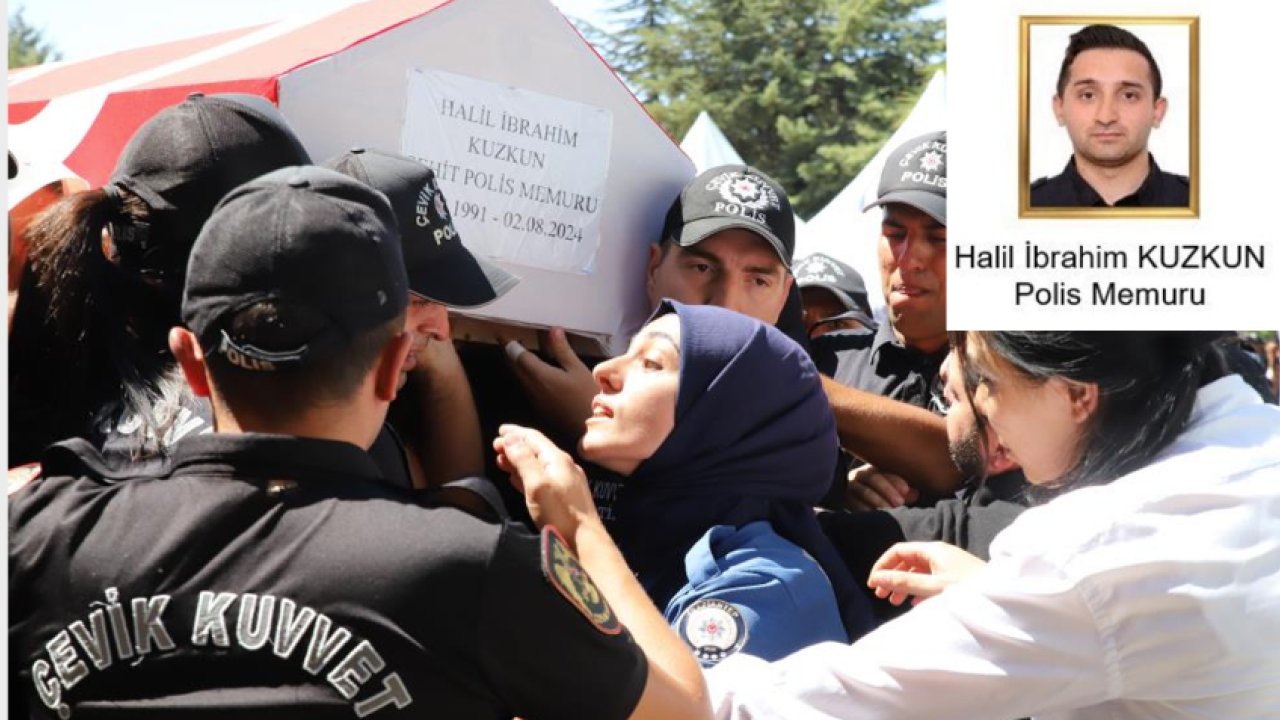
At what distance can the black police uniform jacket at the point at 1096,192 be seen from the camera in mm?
2553

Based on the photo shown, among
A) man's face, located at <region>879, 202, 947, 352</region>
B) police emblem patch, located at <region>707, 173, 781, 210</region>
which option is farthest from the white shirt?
man's face, located at <region>879, 202, 947, 352</region>

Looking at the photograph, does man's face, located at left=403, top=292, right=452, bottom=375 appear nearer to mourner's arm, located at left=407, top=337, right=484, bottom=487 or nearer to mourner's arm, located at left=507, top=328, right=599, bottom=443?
mourner's arm, located at left=407, top=337, right=484, bottom=487

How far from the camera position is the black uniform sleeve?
1.62 m

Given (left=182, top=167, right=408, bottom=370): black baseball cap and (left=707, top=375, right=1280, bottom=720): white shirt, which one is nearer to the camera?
(left=182, top=167, right=408, bottom=370): black baseball cap

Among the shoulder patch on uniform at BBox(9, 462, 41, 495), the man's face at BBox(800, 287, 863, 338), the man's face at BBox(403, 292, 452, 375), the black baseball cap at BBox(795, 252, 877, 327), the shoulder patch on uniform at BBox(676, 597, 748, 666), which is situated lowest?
the shoulder patch on uniform at BBox(676, 597, 748, 666)

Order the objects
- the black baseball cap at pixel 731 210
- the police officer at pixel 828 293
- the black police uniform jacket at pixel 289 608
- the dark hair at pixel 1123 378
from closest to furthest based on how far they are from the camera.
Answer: the black police uniform jacket at pixel 289 608, the dark hair at pixel 1123 378, the black baseball cap at pixel 731 210, the police officer at pixel 828 293

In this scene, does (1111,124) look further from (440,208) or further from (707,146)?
(707,146)

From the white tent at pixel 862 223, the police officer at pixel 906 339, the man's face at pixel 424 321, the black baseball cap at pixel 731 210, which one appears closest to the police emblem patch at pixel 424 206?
the man's face at pixel 424 321

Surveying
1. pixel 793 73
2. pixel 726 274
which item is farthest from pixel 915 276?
pixel 793 73

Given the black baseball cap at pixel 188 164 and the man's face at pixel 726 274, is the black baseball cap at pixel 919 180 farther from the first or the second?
the black baseball cap at pixel 188 164

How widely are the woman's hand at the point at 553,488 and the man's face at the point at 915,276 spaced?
5.96 feet

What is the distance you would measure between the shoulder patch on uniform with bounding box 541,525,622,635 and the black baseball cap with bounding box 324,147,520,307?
88cm

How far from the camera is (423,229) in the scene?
251cm

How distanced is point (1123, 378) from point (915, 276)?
1.64 metres
